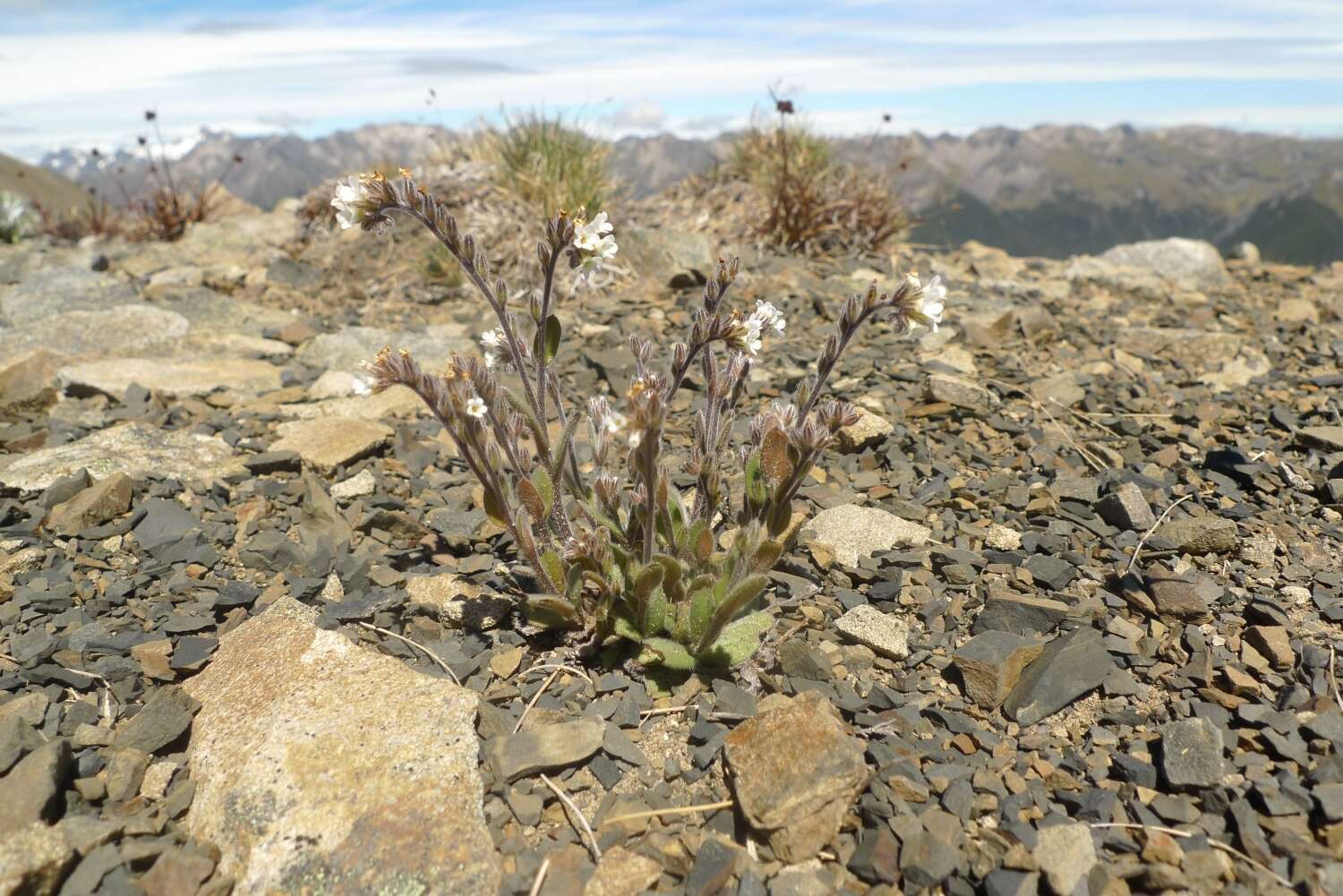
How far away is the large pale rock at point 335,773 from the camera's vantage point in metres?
2.18

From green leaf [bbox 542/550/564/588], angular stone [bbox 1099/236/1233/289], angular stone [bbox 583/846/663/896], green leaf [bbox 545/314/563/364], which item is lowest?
angular stone [bbox 583/846/663/896]

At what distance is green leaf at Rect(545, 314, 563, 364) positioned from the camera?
2.78 m

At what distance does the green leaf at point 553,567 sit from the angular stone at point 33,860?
1429mm

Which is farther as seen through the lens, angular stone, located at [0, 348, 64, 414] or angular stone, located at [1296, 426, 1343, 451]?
angular stone, located at [0, 348, 64, 414]

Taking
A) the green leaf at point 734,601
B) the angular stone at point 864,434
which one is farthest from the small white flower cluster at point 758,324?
the angular stone at point 864,434

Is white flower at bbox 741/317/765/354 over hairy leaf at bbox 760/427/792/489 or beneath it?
over

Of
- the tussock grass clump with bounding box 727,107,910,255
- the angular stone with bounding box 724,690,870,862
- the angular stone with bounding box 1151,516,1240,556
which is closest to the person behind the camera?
the angular stone with bounding box 724,690,870,862

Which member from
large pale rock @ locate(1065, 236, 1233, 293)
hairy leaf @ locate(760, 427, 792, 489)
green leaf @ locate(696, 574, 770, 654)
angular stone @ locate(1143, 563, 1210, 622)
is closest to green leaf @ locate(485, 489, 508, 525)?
green leaf @ locate(696, 574, 770, 654)

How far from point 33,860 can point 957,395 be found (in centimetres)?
424

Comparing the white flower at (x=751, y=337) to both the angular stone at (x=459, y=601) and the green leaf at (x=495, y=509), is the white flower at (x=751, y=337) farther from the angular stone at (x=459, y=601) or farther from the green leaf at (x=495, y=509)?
the angular stone at (x=459, y=601)

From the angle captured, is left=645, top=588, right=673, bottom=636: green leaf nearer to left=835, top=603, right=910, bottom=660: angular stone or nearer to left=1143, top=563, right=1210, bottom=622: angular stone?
left=835, top=603, right=910, bottom=660: angular stone

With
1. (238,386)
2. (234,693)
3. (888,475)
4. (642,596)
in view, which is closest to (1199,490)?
(888,475)

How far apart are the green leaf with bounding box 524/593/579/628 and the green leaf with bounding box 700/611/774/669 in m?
0.47

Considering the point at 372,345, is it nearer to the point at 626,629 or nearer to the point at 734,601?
the point at 626,629
